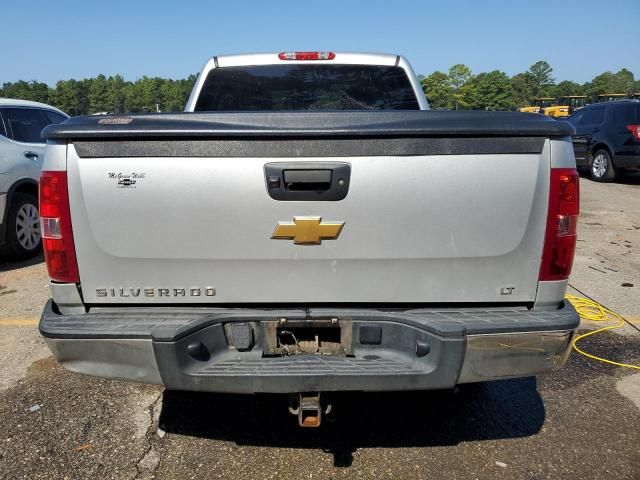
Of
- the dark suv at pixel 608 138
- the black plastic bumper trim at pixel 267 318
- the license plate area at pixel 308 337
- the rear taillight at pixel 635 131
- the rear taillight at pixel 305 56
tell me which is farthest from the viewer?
the dark suv at pixel 608 138

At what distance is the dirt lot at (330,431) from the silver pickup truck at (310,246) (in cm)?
65

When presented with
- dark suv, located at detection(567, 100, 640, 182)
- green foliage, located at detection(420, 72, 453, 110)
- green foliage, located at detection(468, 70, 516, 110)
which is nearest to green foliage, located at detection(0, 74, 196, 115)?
green foliage, located at detection(420, 72, 453, 110)

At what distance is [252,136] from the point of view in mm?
2199

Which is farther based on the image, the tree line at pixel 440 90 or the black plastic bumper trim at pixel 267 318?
the tree line at pixel 440 90

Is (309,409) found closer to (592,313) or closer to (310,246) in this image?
(310,246)

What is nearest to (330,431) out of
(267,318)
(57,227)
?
(267,318)

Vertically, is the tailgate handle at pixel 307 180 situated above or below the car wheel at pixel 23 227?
above

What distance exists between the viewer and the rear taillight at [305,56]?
13.2ft

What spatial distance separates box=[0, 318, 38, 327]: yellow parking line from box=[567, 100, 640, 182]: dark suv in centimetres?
1106

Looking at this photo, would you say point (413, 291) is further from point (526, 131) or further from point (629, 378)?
point (629, 378)

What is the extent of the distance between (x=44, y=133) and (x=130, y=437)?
1.68m

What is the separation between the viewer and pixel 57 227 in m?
2.26

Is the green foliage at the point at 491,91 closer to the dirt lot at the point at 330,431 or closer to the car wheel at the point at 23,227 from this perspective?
the car wheel at the point at 23,227

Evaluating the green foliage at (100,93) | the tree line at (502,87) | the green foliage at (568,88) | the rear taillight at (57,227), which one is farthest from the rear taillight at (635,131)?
the green foliage at (568,88)
